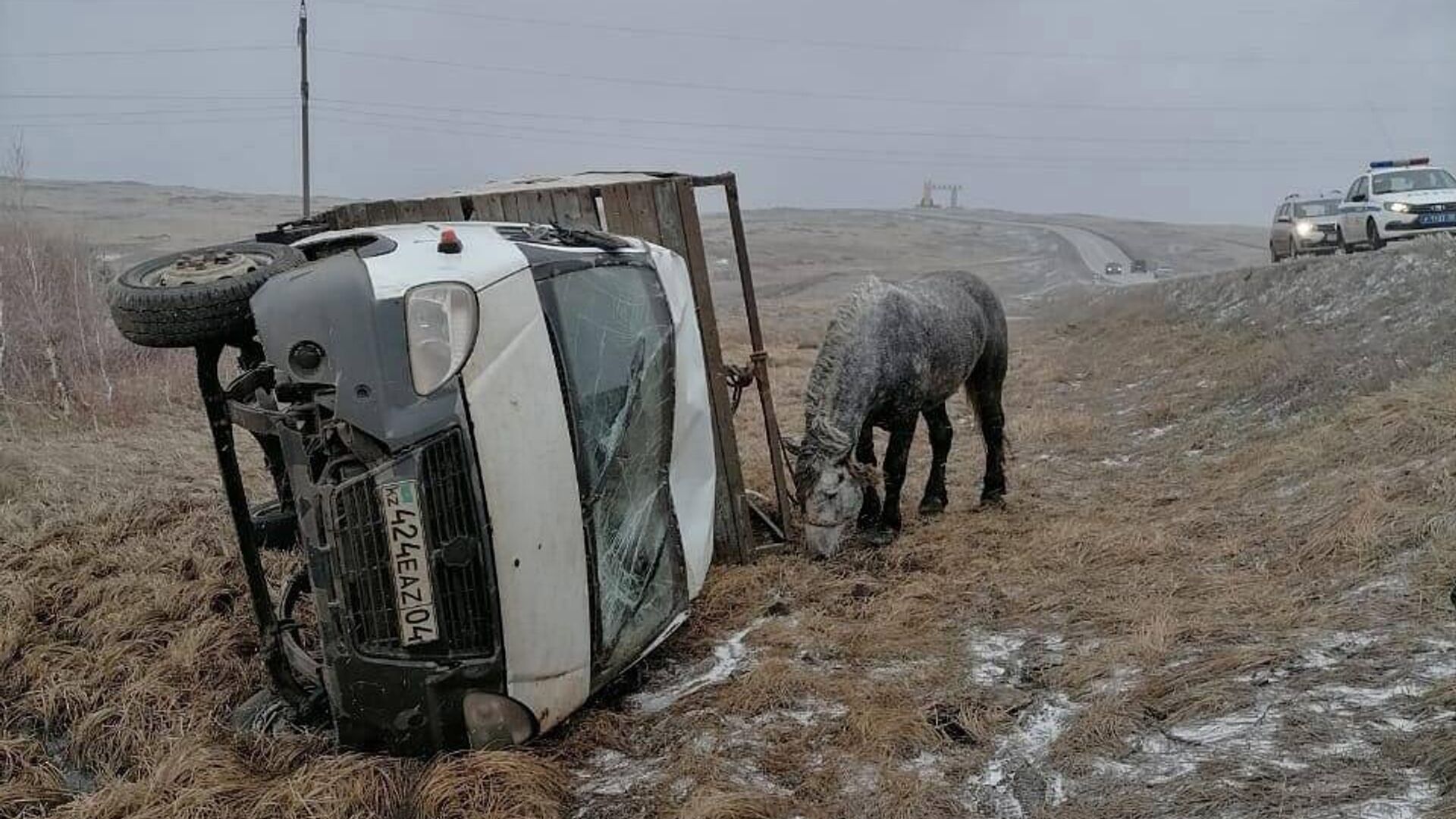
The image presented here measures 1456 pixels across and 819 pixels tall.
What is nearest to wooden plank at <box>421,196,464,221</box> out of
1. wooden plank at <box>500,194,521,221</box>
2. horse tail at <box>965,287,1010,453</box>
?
wooden plank at <box>500,194,521,221</box>

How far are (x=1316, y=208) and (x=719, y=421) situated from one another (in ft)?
69.3

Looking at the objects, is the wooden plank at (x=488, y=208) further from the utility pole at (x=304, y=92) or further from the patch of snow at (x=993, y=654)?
the utility pole at (x=304, y=92)

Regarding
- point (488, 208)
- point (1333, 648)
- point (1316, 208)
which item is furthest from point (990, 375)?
point (1316, 208)

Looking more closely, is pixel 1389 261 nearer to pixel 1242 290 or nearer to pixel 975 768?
pixel 1242 290

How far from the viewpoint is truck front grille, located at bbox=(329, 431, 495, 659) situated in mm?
3428

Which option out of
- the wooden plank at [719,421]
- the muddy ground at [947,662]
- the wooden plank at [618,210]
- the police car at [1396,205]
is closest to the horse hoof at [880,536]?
the muddy ground at [947,662]

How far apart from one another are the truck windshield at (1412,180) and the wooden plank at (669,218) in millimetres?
17657

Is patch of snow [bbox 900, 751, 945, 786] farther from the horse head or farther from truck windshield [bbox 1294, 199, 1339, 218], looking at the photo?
truck windshield [bbox 1294, 199, 1339, 218]

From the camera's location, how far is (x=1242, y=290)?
55.5 ft

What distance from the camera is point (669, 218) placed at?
21.5 feet

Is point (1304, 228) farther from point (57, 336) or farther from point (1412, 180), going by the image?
point (57, 336)

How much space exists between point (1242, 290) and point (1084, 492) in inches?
408

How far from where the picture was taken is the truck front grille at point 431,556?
343 centimetres

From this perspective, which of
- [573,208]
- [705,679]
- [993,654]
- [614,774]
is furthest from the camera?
[573,208]
